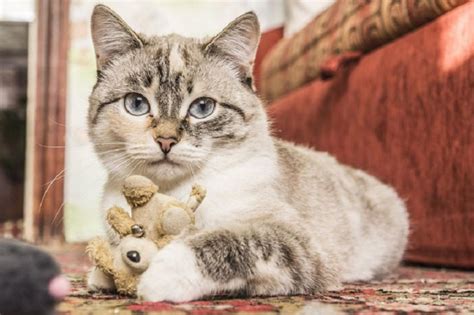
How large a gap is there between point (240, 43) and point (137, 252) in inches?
25.7

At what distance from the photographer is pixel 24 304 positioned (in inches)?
35.9

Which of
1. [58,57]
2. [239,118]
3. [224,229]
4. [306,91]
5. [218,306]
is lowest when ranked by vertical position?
[218,306]

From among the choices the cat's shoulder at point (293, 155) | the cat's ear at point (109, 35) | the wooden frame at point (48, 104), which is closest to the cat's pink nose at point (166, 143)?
→ the cat's ear at point (109, 35)

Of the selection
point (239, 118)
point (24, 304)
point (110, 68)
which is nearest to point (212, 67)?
point (239, 118)

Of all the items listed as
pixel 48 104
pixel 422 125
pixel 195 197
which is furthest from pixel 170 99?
pixel 48 104

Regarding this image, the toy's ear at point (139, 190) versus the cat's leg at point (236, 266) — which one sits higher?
the toy's ear at point (139, 190)

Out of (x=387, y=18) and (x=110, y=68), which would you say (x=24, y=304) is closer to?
(x=110, y=68)

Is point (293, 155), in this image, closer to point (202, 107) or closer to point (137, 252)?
point (202, 107)

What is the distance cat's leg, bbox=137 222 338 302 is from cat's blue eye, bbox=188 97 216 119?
297mm

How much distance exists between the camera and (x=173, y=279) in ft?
4.08

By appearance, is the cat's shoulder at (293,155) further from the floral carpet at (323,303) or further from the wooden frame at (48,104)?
the wooden frame at (48,104)

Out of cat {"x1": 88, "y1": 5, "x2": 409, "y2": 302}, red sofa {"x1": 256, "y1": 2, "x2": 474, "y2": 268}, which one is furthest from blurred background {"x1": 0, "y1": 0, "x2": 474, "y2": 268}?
cat {"x1": 88, "y1": 5, "x2": 409, "y2": 302}

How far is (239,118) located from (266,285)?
446mm

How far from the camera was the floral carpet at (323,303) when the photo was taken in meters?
1.18
